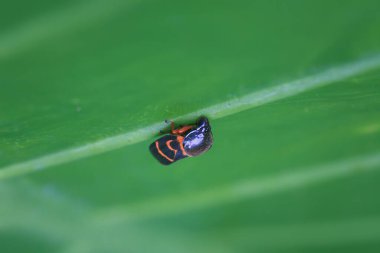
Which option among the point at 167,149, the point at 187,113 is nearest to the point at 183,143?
the point at 167,149

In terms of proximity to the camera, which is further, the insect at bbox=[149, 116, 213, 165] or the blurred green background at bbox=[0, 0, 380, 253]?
the insect at bbox=[149, 116, 213, 165]

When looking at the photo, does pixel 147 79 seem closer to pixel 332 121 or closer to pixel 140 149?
pixel 140 149

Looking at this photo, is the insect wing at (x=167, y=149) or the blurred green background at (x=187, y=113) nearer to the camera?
the blurred green background at (x=187, y=113)

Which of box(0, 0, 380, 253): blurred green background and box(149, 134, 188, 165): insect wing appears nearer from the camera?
box(0, 0, 380, 253): blurred green background

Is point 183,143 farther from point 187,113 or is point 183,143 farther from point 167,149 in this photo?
point 187,113

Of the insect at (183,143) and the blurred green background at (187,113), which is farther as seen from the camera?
the insect at (183,143)
